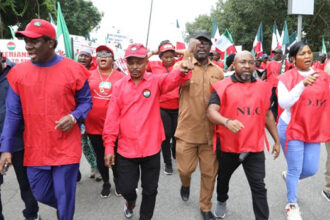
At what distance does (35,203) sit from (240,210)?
7.98ft

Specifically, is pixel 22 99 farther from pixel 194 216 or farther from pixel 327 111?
pixel 327 111

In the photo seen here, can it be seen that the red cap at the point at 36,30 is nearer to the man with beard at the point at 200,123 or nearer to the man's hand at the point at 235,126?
the man with beard at the point at 200,123

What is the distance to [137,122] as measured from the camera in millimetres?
2994

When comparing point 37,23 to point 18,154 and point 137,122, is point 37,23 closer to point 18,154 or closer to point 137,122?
point 137,122

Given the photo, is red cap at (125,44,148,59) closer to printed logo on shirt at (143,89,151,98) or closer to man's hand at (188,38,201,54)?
printed logo on shirt at (143,89,151,98)

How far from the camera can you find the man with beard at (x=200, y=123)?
3.47 m

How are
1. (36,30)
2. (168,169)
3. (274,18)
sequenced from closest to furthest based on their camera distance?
(36,30) → (168,169) → (274,18)

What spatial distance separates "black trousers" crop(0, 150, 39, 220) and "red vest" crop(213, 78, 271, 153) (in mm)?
2142

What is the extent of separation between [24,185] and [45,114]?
112 centimetres

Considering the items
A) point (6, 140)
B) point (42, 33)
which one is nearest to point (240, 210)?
point (6, 140)

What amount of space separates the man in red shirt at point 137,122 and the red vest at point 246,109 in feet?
1.52

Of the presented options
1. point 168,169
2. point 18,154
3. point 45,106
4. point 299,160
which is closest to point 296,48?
point 299,160

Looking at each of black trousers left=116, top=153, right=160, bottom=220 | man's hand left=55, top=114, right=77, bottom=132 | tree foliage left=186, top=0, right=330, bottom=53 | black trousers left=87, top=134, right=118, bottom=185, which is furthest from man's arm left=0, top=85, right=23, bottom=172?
tree foliage left=186, top=0, right=330, bottom=53

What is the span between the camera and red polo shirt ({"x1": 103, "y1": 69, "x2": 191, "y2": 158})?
2.99 meters
